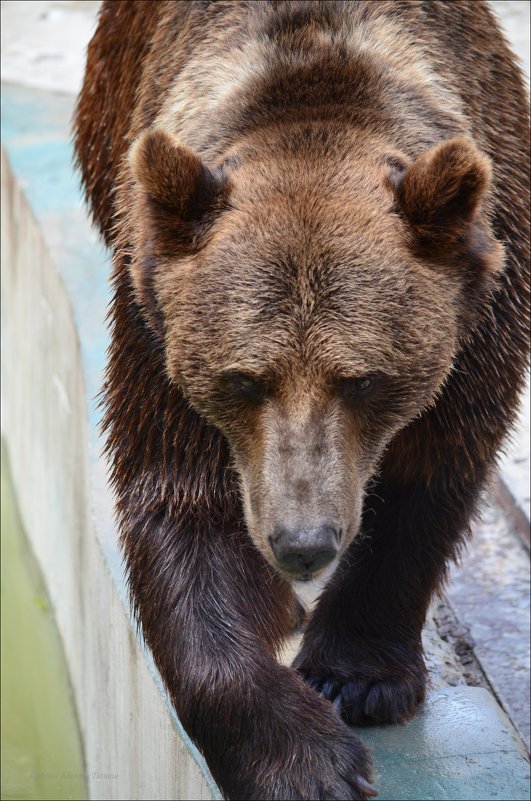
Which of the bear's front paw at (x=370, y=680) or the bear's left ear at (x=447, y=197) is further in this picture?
the bear's front paw at (x=370, y=680)

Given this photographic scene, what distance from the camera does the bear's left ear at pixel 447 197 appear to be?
3.88m

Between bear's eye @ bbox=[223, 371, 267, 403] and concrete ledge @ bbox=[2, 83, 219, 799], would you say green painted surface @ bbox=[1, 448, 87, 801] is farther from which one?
bear's eye @ bbox=[223, 371, 267, 403]

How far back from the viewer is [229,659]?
4328 millimetres

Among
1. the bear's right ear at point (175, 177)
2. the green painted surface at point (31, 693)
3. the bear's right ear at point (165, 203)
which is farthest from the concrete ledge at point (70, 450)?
the bear's right ear at point (175, 177)

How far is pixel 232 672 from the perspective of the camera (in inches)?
169

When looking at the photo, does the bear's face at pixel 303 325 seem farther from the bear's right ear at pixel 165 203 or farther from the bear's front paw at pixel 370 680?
the bear's front paw at pixel 370 680

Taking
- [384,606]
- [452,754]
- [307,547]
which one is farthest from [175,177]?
[452,754]

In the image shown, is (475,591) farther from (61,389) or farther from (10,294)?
(10,294)

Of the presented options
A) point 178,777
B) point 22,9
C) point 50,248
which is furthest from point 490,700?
point 22,9

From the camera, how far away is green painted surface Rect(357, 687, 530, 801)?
4480 mm

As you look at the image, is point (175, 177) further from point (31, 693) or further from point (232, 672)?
point (31, 693)

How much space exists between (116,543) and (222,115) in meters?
2.28

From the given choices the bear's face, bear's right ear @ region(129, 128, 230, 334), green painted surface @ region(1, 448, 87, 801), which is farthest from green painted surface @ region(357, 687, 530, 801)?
green painted surface @ region(1, 448, 87, 801)

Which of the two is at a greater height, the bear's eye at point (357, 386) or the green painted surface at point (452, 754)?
the bear's eye at point (357, 386)
